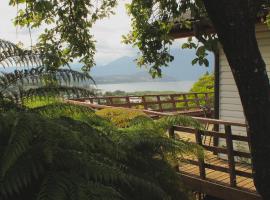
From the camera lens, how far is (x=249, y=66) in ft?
13.6

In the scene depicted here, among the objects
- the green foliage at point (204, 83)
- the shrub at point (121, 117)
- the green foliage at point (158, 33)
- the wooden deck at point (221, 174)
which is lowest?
the wooden deck at point (221, 174)

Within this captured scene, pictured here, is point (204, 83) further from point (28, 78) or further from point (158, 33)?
point (28, 78)

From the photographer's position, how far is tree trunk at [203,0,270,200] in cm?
414

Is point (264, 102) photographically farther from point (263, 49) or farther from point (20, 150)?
point (263, 49)

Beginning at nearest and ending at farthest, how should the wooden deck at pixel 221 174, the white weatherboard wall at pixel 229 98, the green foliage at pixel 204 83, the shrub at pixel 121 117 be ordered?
the shrub at pixel 121 117, the wooden deck at pixel 221 174, the white weatherboard wall at pixel 229 98, the green foliage at pixel 204 83

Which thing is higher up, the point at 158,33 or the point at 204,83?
the point at 158,33

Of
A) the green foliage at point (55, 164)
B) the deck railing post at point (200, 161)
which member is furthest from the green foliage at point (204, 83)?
the green foliage at point (55, 164)

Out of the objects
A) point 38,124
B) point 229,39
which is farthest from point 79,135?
point 229,39

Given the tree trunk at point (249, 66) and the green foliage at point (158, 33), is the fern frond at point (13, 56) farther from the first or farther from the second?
the green foliage at point (158, 33)

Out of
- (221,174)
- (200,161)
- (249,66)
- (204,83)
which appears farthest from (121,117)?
(204,83)

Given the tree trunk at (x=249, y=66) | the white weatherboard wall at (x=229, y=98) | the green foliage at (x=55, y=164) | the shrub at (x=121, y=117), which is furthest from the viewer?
the white weatherboard wall at (x=229, y=98)

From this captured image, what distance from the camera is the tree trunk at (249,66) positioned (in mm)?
4137

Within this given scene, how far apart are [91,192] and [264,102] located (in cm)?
246

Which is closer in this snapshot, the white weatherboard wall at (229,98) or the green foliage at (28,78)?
the green foliage at (28,78)
